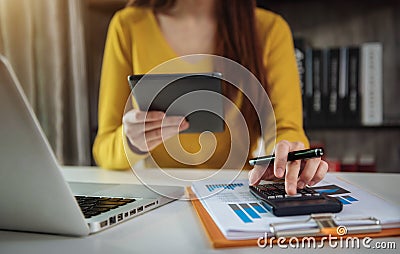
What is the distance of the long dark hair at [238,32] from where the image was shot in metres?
1.41

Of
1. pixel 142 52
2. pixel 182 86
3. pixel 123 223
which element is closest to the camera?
pixel 123 223

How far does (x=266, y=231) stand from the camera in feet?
1.57

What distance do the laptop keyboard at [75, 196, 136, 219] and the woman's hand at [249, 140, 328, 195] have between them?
0.19 meters

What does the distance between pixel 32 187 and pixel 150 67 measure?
91 cm

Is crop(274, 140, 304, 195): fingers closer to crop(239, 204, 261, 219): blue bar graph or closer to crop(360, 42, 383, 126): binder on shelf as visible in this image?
crop(239, 204, 261, 219): blue bar graph

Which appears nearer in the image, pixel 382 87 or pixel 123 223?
pixel 123 223

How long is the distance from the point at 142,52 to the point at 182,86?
2.21ft

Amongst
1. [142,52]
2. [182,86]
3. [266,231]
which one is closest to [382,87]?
[142,52]

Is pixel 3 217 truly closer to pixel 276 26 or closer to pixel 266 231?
pixel 266 231

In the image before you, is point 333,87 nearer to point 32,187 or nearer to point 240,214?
point 240,214

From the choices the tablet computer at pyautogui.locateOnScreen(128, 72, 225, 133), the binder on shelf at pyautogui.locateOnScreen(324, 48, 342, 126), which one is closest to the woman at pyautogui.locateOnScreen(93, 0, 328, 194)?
the binder on shelf at pyautogui.locateOnScreen(324, 48, 342, 126)

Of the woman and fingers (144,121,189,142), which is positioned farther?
the woman

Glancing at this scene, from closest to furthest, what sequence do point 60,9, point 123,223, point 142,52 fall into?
point 123,223
point 142,52
point 60,9

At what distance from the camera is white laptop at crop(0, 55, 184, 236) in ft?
1.47
